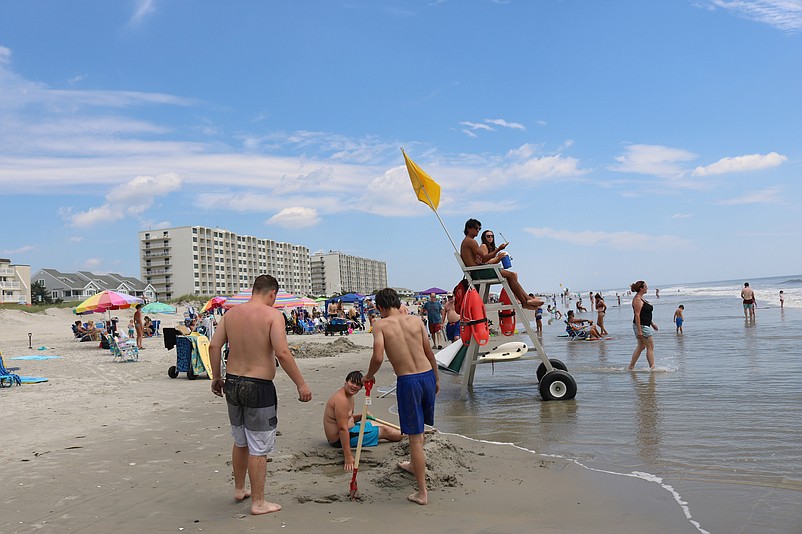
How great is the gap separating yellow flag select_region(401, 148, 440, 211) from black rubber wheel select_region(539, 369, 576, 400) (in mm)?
2799

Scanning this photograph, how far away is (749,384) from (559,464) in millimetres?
5158

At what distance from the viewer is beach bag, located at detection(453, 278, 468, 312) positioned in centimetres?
848

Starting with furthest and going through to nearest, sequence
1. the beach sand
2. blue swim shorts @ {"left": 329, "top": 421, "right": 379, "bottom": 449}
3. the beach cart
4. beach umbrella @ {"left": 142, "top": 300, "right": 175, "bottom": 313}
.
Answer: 1. beach umbrella @ {"left": 142, "top": 300, "right": 175, "bottom": 313}
2. the beach cart
3. blue swim shorts @ {"left": 329, "top": 421, "right": 379, "bottom": 449}
4. the beach sand

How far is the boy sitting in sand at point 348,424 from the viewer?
5.52 meters

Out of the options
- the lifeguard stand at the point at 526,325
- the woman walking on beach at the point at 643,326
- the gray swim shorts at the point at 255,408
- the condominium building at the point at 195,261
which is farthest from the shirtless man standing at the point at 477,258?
the condominium building at the point at 195,261

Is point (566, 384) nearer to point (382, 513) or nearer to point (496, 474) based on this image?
point (496, 474)

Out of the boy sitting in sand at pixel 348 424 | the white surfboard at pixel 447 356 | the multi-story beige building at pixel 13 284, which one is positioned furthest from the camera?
the multi-story beige building at pixel 13 284

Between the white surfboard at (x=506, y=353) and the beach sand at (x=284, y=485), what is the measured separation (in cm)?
183

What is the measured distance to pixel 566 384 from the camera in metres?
8.19

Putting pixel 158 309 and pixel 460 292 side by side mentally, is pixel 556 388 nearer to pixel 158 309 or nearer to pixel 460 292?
pixel 460 292

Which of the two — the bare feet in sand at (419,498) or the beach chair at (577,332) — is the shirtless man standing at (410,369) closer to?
the bare feet in sand at (419,498)

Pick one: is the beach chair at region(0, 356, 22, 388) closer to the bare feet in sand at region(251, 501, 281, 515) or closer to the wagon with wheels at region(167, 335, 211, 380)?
the wagon with wheels at region(167, 335, 211, 380)

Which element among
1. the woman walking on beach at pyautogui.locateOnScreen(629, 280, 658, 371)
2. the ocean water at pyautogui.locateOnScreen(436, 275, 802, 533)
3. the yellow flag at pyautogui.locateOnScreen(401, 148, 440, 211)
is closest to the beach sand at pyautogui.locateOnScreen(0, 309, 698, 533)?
the ocean water at pyautogui.locateOnScreen(436, 275, 802, 533)

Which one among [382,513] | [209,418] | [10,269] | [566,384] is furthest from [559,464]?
[10,269]
